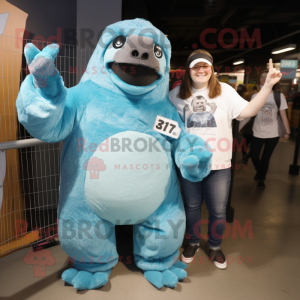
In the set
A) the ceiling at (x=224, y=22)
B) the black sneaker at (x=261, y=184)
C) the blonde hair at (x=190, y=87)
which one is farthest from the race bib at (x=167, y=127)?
the black sneaker at (x=261, y=184)

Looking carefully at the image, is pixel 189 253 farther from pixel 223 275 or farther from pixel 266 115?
pixel 266 115

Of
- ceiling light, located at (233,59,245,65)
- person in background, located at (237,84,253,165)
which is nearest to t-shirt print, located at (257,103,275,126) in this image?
person in background, located at (237,84,253,165)

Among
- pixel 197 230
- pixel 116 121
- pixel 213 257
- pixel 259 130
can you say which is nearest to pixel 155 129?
pixel 116 121

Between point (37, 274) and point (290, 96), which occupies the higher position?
point (290, 96)

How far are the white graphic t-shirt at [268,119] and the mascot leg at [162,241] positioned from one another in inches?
87.5

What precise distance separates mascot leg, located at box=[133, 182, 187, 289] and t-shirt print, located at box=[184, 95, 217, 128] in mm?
420

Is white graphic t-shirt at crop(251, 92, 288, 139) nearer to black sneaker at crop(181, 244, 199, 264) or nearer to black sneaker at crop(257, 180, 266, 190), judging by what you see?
black sneaker at crop(257, 180, 266, 190)

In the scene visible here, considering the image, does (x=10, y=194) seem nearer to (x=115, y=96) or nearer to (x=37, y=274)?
(x=37, y=274)

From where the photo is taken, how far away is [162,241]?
5.42 ft

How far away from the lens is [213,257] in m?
1.96

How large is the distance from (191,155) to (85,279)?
3.13ft

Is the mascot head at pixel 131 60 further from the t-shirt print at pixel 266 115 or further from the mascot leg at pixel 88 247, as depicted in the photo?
the t-shirt print at pixel 266 115

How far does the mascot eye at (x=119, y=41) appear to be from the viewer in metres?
1.52

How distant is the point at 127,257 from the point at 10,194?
0.97 m
